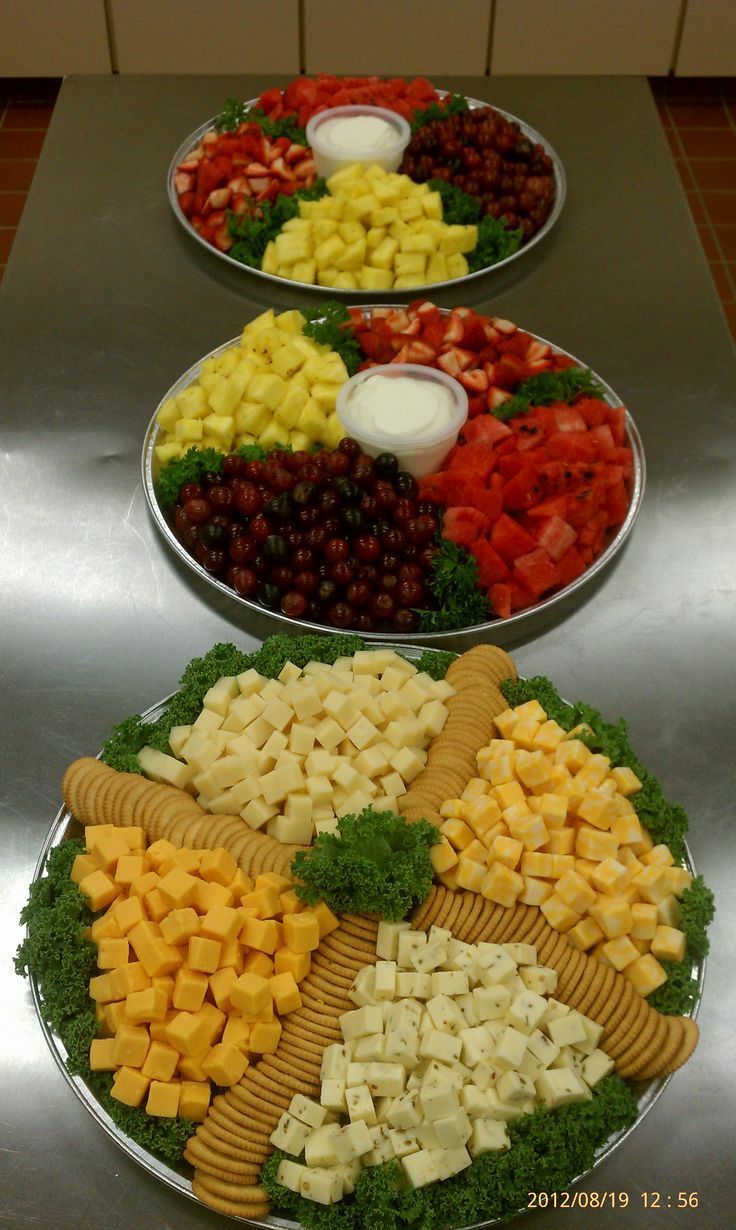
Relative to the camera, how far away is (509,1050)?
177 centimetres

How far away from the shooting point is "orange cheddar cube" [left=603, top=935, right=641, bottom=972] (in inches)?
75.6

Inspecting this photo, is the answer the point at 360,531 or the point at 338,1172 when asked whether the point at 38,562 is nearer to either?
the point at 360,531

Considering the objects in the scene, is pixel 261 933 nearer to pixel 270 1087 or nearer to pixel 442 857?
pixel 270 1087

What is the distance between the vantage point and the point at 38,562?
2.56 m

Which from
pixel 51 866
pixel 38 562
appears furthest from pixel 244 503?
pixel 51 866

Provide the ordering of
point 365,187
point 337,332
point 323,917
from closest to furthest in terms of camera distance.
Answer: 1. point 323,917
2. point 337,332
3. point 365,187

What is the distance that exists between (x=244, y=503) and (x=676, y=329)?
1.36m

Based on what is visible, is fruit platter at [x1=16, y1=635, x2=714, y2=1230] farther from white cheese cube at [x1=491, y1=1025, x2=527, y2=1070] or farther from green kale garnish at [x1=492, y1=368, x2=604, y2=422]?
green kale garnish at [x1=492, y1=368, x2=604, y2=422]

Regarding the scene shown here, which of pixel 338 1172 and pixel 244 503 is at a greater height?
pixel 244 503

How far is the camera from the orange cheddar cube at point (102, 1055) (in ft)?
5.89

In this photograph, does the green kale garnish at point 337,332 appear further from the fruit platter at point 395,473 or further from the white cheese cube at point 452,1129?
the white cheese cube at point 452,1129

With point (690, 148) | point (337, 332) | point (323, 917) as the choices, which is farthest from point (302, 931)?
point (690, 148)

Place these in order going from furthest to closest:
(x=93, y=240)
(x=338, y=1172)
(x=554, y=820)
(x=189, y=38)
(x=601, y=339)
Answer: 1. (x=189, y=38)
2. (x=93, y=240)
3. (x=601, y=339)
4. (x=554, y=820)
5. (x=338, y=1172)

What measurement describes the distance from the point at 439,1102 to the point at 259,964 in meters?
0.36
